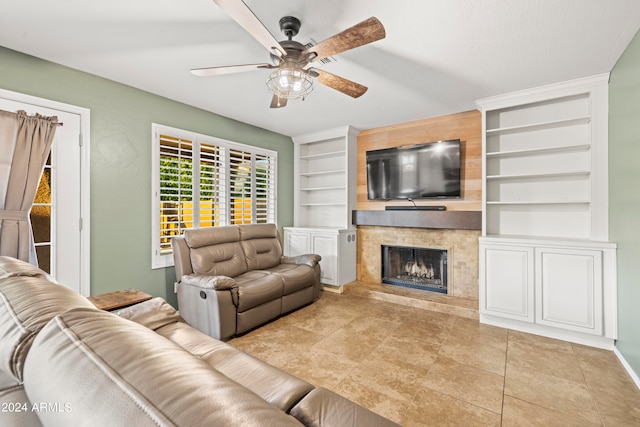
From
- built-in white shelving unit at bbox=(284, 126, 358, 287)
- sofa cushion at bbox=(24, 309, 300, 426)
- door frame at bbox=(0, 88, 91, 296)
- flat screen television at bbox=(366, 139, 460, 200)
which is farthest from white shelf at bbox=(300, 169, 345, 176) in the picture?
sofa cushion at bbox=(24, 309, 300, 426)

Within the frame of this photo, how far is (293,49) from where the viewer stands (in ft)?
6.12

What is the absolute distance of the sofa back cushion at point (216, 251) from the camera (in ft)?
10.3

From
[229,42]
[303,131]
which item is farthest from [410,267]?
[229,42]

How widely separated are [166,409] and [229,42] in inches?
92.3

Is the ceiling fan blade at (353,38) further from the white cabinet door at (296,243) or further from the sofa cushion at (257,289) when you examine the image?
the white cabinet door at (296,243)

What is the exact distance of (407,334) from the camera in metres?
2.89

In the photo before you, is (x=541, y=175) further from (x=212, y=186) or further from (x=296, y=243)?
(x=212, y=186)

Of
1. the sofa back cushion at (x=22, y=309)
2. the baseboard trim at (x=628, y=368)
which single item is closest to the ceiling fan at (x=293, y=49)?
the sofa back cushion at (x=22, y=309)

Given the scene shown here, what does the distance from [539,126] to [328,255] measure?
3021mm

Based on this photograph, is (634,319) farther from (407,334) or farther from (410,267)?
(410,267)

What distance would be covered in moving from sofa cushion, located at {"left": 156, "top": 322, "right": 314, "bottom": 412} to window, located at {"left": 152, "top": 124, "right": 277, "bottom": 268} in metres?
1.79

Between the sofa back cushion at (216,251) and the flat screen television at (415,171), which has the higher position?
the flat screen television at (415,171)

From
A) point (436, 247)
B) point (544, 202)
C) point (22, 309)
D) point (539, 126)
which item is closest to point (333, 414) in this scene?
point (22, 309)

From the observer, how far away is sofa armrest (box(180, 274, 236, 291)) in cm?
266
